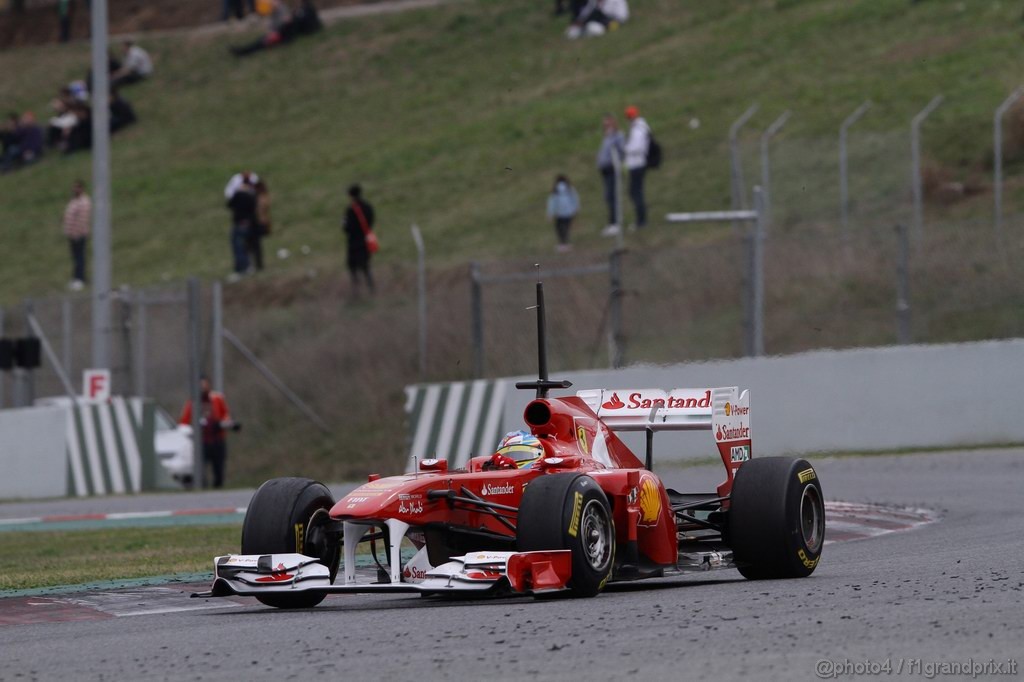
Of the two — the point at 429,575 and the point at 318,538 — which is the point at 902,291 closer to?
the point at 318,538

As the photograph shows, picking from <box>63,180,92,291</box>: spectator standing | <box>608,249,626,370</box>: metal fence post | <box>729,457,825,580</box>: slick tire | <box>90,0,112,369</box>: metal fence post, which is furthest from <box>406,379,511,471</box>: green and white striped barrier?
<box>63,180,92,291</box>: spectator standing

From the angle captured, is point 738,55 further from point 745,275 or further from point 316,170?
point 745,275

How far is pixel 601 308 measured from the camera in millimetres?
22656

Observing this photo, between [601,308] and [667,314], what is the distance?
2.82 ft

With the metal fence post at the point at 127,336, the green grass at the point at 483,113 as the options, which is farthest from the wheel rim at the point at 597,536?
the green grass at the point at 483,113

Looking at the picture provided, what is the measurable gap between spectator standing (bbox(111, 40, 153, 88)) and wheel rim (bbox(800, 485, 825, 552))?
46.8 metres

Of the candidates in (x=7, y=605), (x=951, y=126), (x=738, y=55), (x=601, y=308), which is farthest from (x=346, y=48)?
(x=7, y=605)

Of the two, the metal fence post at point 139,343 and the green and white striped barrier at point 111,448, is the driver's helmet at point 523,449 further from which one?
the metal fence post at point 139,343

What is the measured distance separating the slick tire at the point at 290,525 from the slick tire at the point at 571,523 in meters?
1.24

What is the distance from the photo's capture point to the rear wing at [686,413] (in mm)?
10883

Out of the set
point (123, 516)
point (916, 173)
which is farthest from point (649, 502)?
point (916, 173)

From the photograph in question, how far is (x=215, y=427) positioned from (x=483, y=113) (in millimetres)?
22154

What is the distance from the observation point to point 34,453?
963 inches

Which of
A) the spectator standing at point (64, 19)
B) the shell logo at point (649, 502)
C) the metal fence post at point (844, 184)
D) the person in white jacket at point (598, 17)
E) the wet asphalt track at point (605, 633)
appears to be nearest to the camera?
the wet asphalt track at point (605, 633)
